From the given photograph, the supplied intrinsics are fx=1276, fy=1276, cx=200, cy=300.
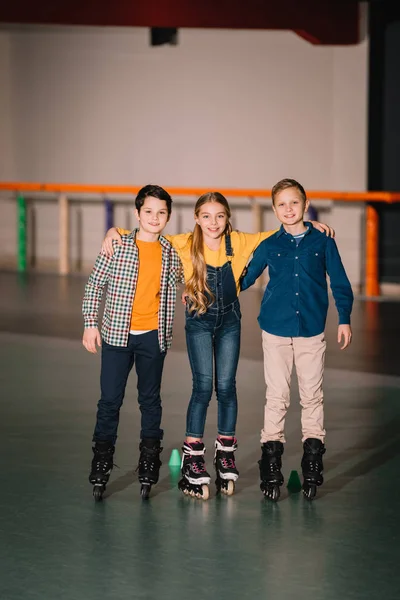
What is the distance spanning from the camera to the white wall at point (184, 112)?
12977mm

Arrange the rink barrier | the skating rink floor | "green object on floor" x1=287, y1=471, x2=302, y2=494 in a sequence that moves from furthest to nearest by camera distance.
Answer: the rink barrier, "green object on floor" x1=287, y1=471, x2=302, y2=494, the skating rink floor

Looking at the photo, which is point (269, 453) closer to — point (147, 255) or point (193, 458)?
point (193, 458)

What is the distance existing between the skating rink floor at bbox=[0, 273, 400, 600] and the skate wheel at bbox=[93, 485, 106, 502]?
0.03 meters

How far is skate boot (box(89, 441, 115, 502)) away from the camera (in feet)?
16.2

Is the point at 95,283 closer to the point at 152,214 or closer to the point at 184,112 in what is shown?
the point at 152,214

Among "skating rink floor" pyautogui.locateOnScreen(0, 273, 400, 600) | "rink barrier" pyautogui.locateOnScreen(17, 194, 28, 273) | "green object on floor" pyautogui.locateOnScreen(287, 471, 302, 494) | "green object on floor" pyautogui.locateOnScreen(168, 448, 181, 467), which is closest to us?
"skating rink floor" pyautogui.locateOnScreen(0, 273, 400, 600)

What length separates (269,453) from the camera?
500 centimetres

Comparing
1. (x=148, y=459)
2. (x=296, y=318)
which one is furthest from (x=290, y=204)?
(x=148, y=459)

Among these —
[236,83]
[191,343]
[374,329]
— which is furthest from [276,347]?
[236,83]

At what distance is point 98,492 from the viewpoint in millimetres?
4934

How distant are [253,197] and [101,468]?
9132 mm

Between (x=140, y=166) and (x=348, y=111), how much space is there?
2.96 metres

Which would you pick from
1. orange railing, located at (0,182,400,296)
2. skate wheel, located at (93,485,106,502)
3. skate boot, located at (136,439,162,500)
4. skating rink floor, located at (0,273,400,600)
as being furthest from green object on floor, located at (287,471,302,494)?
orange railing, located at (0,182,400,296)

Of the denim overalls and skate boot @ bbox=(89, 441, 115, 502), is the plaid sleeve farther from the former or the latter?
skate boot @ bbox=(89, 441, 115, 502)
